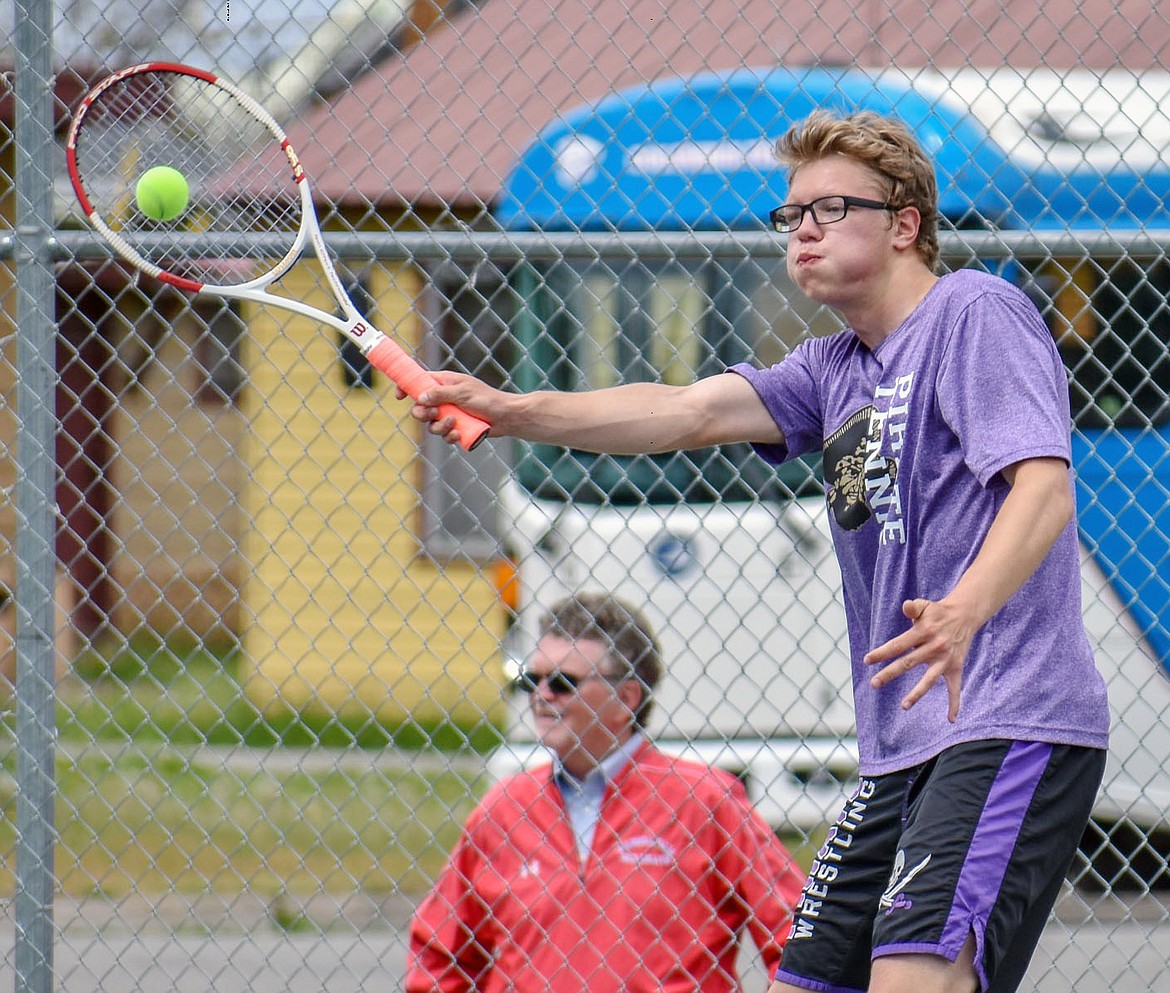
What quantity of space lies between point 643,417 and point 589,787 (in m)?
1.03

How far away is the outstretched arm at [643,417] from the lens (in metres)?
2.54

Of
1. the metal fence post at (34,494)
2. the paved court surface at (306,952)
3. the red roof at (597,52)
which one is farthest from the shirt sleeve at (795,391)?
the red roof at (597,52)

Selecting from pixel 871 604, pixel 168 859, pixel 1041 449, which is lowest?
pixel 168 859

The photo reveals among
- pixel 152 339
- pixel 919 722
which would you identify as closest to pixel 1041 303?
pixel 919 722

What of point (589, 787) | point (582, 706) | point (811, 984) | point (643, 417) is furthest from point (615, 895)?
point (643, 417)

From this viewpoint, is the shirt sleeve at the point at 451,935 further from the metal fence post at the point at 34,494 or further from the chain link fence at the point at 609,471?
the metal fence post at the point at 34,494

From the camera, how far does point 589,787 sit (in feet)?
10.7

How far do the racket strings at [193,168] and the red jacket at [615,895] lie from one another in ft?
4.33

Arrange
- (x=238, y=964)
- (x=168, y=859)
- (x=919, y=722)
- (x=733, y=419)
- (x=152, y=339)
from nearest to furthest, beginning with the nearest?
(x=919, y=722)
(x=733, y=419)
(x=238, y=964)
(x=168, y=859)
(x=152, y=339)

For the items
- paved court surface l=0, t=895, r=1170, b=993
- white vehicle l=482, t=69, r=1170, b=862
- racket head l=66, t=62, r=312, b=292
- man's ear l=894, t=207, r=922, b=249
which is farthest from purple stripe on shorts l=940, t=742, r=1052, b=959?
white vehicle l=482, t=69, r=1170, b=862

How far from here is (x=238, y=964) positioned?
17.0ft

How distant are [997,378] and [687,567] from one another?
357cm

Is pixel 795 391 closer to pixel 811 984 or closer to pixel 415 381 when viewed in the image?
pixel 415 381

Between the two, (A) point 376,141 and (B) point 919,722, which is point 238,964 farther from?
(A) point 376,141
